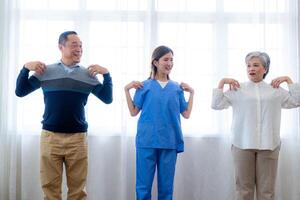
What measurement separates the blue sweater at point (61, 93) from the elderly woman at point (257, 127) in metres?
0.96

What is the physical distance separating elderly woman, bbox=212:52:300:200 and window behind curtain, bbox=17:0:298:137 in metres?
0.47

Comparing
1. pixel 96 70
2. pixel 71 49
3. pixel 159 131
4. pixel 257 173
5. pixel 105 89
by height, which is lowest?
pixel 257 173

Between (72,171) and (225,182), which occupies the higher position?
(72,171)

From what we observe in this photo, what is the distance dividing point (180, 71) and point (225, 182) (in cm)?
102

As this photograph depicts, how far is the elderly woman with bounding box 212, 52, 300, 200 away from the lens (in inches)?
99.6

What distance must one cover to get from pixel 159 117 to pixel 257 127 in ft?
2.27

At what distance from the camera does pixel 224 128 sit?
309 centimetres

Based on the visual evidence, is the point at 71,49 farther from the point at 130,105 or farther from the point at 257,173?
the point at 257,173

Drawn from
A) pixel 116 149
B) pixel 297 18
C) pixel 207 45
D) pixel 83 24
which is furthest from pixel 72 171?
pixel 297 18

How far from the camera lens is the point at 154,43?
10.1 ft

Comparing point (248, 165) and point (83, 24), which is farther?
point (83, 24)

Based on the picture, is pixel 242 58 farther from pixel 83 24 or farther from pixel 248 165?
pixel 83 24

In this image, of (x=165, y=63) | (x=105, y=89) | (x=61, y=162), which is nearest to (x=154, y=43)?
(x=165, y=63)

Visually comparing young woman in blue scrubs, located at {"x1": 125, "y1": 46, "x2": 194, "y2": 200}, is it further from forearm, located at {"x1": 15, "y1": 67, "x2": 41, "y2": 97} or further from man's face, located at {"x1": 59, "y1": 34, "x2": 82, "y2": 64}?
forearm, located at {"x1": 15, "y1": 67, "x2": 41, "y2": 97}
